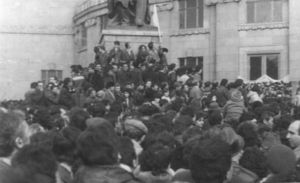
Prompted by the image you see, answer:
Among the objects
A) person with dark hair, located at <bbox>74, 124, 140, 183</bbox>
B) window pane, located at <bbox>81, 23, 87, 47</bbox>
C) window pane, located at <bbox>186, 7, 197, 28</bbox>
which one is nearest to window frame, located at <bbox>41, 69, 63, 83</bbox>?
window pane, located at <bbox>81, 23, 87, 47</bbox>

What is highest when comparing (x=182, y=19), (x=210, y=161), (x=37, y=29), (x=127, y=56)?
(x=182, y=19)

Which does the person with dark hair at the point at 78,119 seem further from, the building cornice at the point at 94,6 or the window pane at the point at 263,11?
the building cornice at the point at 94,6

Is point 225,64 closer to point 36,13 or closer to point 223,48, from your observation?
point 223,48

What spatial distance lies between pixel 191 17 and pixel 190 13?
284 mm

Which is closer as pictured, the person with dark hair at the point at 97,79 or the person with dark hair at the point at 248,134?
the person with dark hair at the point at 248,134

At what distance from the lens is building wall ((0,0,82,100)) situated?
4528cm

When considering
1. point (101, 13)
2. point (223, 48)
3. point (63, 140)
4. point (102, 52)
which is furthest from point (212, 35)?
point (63, 140)

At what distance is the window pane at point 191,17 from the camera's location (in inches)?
1486

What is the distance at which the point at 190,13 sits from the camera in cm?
3800

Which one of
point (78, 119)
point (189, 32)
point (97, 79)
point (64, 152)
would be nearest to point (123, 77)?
point (97, 79)

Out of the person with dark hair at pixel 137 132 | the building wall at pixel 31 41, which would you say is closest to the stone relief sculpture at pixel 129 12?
the person with dark hair at pixel 137 132

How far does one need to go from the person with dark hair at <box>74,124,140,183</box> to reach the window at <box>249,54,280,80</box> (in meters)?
30.4

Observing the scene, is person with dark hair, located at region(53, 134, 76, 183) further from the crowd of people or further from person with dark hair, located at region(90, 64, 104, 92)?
person with dark hair, located at region(90, 64, 104, 92)

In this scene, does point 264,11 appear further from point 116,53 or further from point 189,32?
point 116,53
